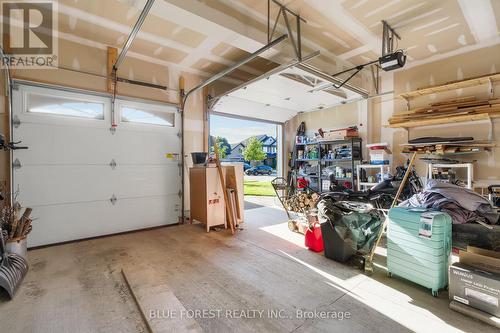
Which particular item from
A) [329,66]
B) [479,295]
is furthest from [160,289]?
[329,66]

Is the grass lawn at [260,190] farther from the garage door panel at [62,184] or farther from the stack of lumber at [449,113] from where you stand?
the garage door panel at [62,184]

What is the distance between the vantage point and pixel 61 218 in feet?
12.0

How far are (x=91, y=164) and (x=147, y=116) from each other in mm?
1323

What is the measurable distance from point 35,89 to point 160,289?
3.52 m

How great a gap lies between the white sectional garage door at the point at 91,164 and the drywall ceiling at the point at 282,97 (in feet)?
5.06

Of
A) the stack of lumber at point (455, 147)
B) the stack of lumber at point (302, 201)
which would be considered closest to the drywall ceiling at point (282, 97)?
the stack of lumber at point (455, 147)

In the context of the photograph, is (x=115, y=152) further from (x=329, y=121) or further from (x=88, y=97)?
(x=329, y=121)

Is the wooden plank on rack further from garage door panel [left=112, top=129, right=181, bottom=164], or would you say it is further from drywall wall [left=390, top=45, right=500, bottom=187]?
garage door panel [left=112, top=129, right=181, bottom=164]

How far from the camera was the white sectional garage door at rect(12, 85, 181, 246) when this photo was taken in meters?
3.46

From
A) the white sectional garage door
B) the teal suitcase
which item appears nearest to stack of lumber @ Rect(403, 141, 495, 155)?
the teal suitcase

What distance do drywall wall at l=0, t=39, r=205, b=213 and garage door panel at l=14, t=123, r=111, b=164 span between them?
233 mm

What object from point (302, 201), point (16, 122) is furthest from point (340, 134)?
point (16, 122)

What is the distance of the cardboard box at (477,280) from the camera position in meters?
1.79

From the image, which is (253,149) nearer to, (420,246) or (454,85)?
(454,85)
